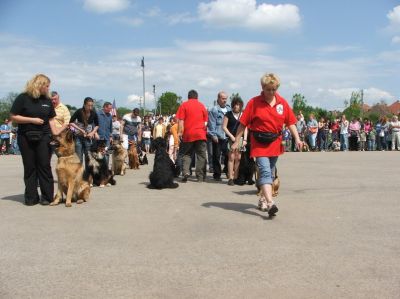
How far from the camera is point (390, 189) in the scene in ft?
30.0

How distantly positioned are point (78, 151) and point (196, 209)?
13.1 ft

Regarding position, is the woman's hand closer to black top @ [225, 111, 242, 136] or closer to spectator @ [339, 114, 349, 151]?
black top @ [225, 111, 242, 136]

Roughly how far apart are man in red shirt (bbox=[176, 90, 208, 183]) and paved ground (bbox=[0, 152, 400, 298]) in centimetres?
193

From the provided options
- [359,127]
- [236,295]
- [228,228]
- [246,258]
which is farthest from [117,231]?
[359,127]

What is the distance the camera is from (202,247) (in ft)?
16.4

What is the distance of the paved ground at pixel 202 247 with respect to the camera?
3.80 meters

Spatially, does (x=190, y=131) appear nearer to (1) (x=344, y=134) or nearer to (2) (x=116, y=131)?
(2) (x=116, y=131)

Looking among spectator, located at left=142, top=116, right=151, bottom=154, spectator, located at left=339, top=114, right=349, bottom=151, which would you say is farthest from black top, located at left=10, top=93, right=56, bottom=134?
spectator, located at left=339, top=114, right=349, bottom=151

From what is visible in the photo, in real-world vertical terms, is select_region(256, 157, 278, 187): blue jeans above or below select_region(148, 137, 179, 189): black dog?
above

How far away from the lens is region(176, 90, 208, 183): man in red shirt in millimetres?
10391

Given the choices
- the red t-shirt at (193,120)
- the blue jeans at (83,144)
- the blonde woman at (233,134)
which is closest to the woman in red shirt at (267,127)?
the blonde woman at (233,134)

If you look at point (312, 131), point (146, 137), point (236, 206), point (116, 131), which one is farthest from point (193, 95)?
point (312, 131)

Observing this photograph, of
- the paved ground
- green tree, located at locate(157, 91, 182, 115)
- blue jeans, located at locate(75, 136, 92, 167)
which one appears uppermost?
green tree, located at locate(157, 91, 182, 115)

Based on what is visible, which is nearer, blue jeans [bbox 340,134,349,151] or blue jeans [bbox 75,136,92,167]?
blue jeans [bbox 75,136,92,167]
